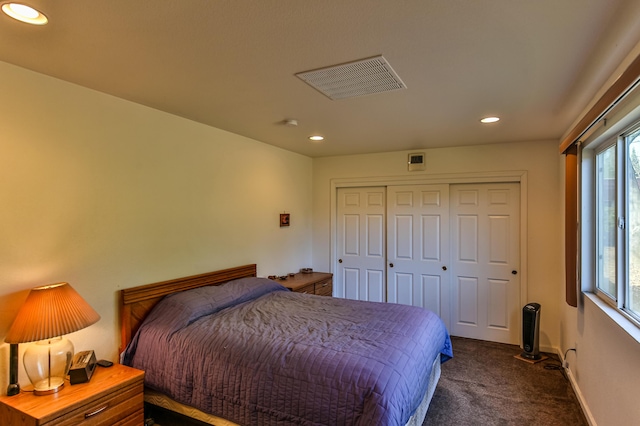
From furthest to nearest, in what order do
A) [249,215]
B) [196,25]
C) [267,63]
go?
[249,215] < [267,63] < [196,25]

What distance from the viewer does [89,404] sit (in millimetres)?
1876

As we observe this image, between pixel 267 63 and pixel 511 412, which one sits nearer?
pixel 267 63

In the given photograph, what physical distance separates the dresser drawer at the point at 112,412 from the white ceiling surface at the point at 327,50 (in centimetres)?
187

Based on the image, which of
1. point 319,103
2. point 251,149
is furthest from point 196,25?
point 251,149

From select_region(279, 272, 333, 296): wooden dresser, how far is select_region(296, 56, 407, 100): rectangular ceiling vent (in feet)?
7.23

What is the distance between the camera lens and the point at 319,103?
2.58 metres

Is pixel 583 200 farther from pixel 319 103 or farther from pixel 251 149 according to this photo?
pixel 251 149

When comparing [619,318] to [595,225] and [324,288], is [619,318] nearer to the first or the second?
[595,225]

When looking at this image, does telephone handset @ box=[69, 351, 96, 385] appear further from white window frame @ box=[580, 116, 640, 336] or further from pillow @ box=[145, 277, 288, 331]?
white window frame @ box=[580, 116, 640, 336]

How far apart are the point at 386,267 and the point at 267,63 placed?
3407mm

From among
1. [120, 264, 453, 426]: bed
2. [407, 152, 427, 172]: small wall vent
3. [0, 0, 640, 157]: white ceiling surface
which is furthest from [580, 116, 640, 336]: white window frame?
[407, 152, 427, 172]: small wall vent

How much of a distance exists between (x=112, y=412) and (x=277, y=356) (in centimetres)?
99

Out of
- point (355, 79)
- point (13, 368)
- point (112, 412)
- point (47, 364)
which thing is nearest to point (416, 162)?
point (355, 79)

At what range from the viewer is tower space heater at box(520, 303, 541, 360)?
362 centimetres
